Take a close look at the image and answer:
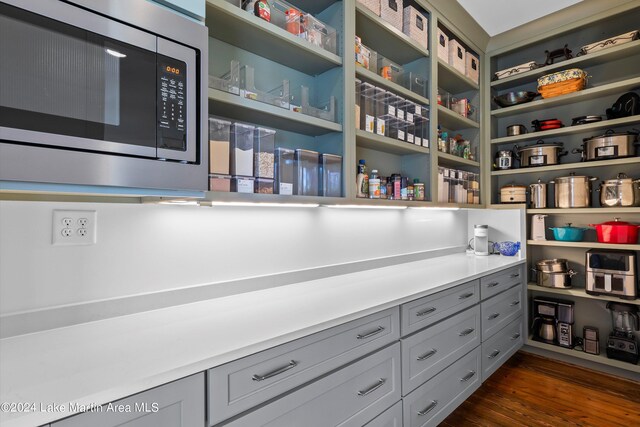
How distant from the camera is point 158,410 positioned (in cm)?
80

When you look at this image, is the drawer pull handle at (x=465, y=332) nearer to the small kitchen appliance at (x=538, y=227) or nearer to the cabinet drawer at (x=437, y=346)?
the cabinet drawer at (x=437, y=346)

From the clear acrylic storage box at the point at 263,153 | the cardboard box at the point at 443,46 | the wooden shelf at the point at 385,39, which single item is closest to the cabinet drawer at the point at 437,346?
the clear acrylic storage box at the point at 263,153

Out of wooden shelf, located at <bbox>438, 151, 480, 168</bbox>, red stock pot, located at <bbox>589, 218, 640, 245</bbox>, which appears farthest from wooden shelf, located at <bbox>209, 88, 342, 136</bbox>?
red stock pot, located at <bbox>589, 218, 640, 245</bbox>

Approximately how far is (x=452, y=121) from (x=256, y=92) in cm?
205

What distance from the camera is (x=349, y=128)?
1769 mm

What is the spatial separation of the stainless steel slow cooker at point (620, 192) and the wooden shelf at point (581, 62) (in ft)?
3.08

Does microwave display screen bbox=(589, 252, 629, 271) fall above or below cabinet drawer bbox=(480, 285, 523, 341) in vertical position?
above

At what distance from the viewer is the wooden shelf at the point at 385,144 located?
6.26 feet

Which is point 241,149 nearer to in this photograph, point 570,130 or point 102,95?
point 102,95

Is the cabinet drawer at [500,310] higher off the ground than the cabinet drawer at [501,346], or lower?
higher

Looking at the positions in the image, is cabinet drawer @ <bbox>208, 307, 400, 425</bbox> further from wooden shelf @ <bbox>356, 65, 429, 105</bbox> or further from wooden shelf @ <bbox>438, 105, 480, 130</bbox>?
wooden shelf @ <bbox>438, 105, 480, 130</bbox>

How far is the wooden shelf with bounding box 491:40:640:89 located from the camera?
8.14 ft

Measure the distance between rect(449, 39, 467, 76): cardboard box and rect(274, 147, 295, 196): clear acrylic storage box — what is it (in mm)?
1920

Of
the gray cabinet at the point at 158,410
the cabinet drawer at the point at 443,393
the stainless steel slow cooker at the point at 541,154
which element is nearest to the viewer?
the gray cabinet at the point at 158,410
